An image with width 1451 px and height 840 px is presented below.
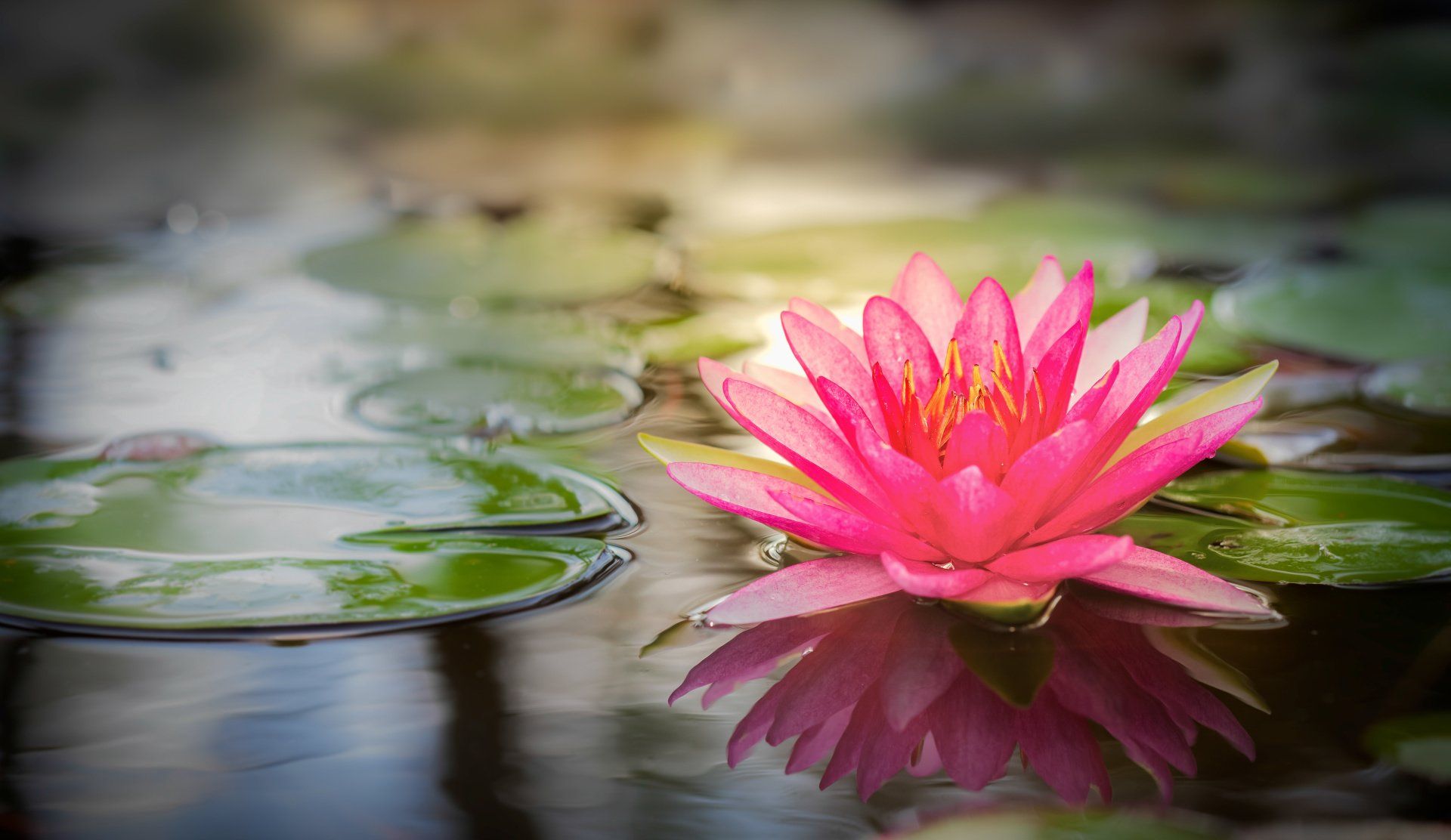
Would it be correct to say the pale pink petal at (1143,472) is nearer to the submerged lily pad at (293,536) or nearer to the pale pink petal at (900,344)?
the pale pink petal at (900,344)

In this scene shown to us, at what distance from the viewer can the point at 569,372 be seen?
119 centimetres

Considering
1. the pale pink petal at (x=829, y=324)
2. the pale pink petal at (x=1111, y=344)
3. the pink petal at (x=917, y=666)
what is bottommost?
the pink petal at (x=917, y=666)

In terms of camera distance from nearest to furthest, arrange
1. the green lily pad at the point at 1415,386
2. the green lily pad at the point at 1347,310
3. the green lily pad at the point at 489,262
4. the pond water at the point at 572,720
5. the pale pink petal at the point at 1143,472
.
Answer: the pond water at the point at 572,720 → the pale pink petal at the point at 1143,472 → the green lily pad at the point at 1415,386 → the green lily pad at the point at 1347,310 → the green lily pad at the point at 489,262

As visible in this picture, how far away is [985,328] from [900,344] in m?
0.06

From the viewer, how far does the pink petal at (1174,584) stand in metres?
0.69

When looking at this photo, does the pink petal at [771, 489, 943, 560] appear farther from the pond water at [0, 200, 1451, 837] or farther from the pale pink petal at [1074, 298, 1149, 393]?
the pale pink petal at [1074, 298, 1149, 393]

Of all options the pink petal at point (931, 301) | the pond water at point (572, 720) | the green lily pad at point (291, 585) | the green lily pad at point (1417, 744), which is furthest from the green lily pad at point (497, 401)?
the green lily pad at point (1417, 744)

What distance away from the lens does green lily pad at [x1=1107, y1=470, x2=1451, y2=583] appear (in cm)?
76

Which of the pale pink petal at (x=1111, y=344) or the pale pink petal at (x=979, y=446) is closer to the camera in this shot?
the pale pink petal at (x=979, y=446)

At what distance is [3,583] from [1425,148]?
2547 mm

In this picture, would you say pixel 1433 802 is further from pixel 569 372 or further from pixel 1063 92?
pixel 1063 92

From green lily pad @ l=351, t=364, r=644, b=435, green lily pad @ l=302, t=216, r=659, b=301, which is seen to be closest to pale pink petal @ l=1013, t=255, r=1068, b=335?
green lily pad @ l=351, t=364, r=644, b=435

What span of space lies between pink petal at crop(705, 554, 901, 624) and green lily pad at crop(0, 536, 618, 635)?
0.14 meters

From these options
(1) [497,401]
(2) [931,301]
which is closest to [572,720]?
(2) [931,301]
